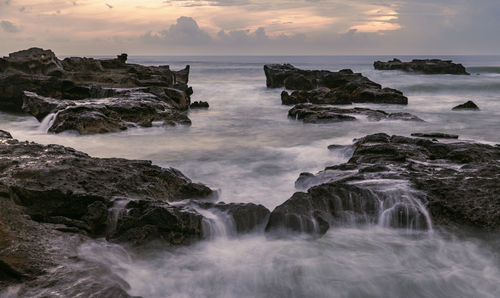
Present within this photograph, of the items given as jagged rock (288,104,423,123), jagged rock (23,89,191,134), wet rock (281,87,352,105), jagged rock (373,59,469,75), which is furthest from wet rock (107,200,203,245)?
jagged rock (373,59,469,75)

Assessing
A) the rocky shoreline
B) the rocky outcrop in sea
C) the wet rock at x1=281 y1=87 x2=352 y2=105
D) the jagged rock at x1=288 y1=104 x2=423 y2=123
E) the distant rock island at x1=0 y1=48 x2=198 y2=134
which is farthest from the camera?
the wet rock at x1=281 y1=87 x2=352 y2=105

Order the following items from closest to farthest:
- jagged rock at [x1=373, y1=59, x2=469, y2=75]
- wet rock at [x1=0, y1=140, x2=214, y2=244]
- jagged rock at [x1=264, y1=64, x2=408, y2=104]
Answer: wet rock at [x1=0, y1=140, x2=214, y2=244], jagged rock at [x1=264, y1=64, x2=408, y2=104], jagged rock at [x1=373, y1=59, x2=469, y2=75]

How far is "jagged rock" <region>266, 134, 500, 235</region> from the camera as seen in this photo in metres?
5.98

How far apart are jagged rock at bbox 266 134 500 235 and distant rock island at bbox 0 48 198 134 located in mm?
10035

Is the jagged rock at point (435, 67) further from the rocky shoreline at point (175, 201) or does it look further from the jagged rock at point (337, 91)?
the rocky shoreline at point (175, 201)

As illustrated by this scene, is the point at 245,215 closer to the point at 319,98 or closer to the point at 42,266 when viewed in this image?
the point at 42,266

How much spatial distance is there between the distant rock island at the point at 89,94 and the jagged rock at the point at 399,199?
32.9 feet

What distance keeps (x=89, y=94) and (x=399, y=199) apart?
17.6 meters

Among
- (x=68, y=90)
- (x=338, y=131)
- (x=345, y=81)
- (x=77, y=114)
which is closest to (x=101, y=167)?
(x=77, y=114)

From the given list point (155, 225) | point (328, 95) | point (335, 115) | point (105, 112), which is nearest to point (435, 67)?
point (328, 95)

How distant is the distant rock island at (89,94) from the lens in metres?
14.7

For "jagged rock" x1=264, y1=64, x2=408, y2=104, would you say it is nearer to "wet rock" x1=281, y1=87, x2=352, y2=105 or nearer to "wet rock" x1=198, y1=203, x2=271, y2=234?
"wet rock" x1=281, y1=87, x2=352, y2=105

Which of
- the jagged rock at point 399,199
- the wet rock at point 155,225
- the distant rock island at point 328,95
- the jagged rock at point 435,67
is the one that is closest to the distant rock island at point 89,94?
the distant rock island at point 328,95

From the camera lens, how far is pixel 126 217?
5.50m
